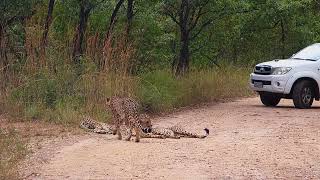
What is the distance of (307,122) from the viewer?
13.8 metres

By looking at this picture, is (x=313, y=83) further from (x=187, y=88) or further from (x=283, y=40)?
(x=283, y=40)

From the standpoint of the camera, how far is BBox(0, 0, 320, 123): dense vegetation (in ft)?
44.8

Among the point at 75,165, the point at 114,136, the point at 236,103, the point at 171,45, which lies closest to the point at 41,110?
the point at 114,136

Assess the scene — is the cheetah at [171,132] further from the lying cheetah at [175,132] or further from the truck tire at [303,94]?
the truck tire at [303,94]

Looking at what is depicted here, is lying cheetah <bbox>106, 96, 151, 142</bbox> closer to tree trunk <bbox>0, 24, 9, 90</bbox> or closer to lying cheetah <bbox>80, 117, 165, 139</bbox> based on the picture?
lying cheetah <bbox>80, 117, 165, 139</bbox>

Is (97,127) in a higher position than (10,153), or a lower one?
lower

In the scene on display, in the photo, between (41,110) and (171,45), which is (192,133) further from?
(171,45)

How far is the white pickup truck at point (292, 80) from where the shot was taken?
16375mm

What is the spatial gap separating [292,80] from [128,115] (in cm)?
637

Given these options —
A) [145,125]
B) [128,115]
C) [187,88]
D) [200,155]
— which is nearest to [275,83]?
[187,88]

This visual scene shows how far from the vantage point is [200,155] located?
966 centimetres

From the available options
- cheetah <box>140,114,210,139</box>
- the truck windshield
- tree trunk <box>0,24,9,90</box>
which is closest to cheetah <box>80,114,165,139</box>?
cheetah <box>140,114,210,139</box>

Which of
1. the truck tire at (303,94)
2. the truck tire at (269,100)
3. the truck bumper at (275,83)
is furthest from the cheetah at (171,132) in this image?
the truck tire at (269,100)

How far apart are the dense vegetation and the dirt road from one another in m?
1.77
